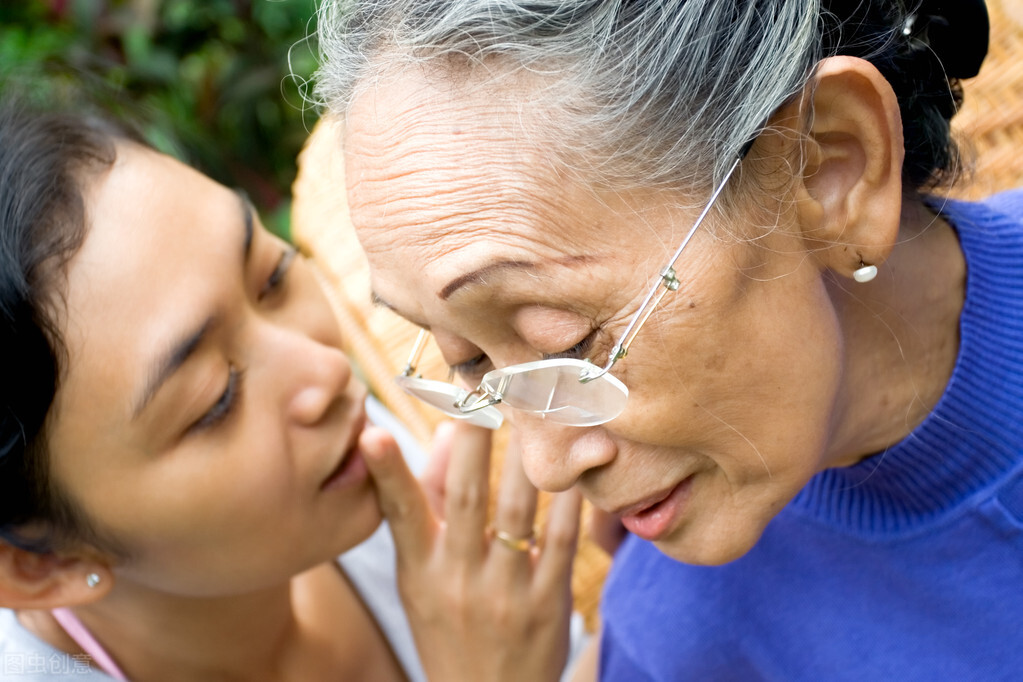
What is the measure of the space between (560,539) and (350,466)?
19.5 inches

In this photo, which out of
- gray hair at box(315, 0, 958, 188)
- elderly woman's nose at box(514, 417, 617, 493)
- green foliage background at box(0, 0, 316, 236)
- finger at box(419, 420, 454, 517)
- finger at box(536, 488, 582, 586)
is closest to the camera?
gray hair at box(315, 0, 958, 188)

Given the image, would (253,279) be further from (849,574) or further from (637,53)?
(849,574)

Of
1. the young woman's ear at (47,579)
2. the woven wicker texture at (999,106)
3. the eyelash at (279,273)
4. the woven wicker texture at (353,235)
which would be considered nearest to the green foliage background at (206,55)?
the woven wicker texture at (353,235)

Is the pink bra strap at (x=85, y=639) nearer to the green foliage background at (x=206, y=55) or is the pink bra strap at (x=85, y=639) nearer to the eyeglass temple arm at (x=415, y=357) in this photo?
the eyeglass temple arm at (x=415, y=357)

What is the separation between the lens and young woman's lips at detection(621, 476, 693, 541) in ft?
4.40

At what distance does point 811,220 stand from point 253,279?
3.66 feet

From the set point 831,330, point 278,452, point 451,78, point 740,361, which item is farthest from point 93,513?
point 831,330

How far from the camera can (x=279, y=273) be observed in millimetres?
1879

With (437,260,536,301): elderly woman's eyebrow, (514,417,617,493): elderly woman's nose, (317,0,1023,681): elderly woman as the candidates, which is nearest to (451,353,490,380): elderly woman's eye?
(317,0,1023,681): elderly woman

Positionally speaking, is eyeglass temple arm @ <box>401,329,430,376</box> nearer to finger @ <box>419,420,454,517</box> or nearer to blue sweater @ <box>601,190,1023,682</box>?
finger @ <box>419,420,454,517</box>

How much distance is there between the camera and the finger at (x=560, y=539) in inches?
75.5

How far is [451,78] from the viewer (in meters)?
1.12

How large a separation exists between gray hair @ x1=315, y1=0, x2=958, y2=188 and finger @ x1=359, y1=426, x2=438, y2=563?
2.97ft

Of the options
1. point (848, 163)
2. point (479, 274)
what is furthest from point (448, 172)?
point (848, 163)
